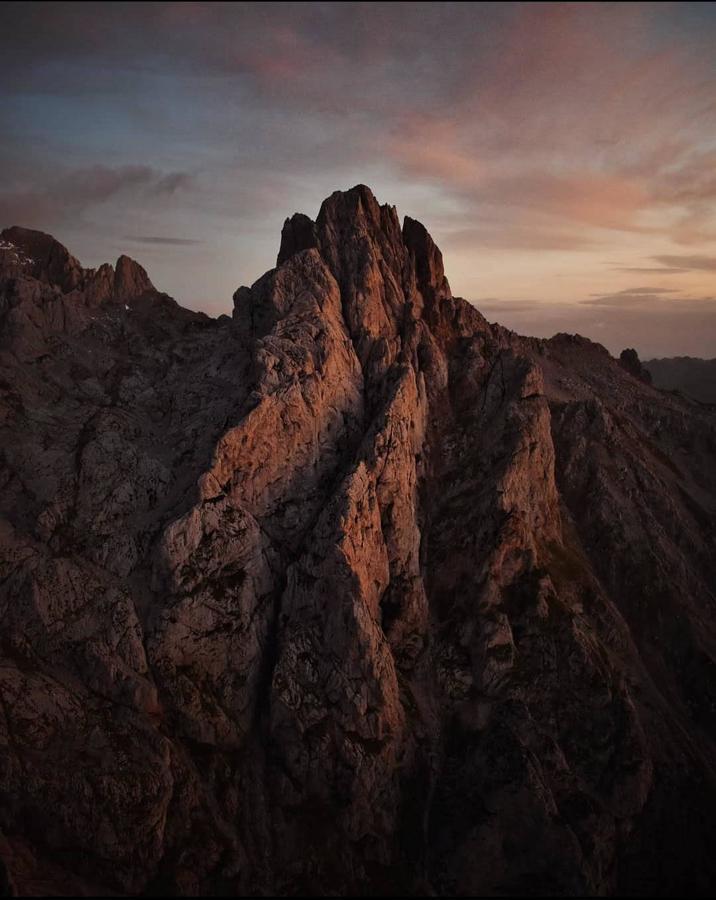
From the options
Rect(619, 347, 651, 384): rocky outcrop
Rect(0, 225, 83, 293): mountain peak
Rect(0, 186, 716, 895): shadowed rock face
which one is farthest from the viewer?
Rect(619, 347, 651, 384): rocky outcrop

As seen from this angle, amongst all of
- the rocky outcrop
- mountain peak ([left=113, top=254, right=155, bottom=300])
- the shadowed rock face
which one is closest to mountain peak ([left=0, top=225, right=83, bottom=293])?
mountain peak ([left=113, top=254, right=155, bottom=300])

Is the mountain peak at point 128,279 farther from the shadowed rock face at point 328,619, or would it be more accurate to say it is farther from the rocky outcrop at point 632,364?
the rocky outcrop at point 632,364

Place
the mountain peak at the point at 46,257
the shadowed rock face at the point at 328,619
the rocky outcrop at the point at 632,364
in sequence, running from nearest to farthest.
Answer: the shadowed rock face at the point at 328,619 < the mountain peak at the point at 46,257 < the rocky outcrop at the point at 632,364

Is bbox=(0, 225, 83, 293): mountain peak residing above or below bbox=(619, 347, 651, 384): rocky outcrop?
above

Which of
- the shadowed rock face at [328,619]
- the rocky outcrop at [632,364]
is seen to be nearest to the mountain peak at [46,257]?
the shadowed rock face at [328,619]

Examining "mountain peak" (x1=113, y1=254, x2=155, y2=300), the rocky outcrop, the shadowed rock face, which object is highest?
"mountain peak" (x1=113, y1=254, x2=155, y2=300)

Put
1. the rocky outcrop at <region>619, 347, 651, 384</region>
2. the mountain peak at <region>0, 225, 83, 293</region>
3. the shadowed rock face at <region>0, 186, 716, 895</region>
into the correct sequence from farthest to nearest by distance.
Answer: the rocky outcrop at <region>619, 347, 651, 384</region>
the mountain peak at <region>0, 225, 83, 293</region>
the shadowed rock face at <region>0, 186, 716, 895</region>

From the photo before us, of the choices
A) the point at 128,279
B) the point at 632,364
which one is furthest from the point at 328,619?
the point at 632,364

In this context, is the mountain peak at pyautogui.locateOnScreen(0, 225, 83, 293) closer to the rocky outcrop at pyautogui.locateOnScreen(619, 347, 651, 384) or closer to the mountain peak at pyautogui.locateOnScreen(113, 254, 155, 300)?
the mountain peak at pyautogui.locateOnScreen(113, 254, 155, 300)
